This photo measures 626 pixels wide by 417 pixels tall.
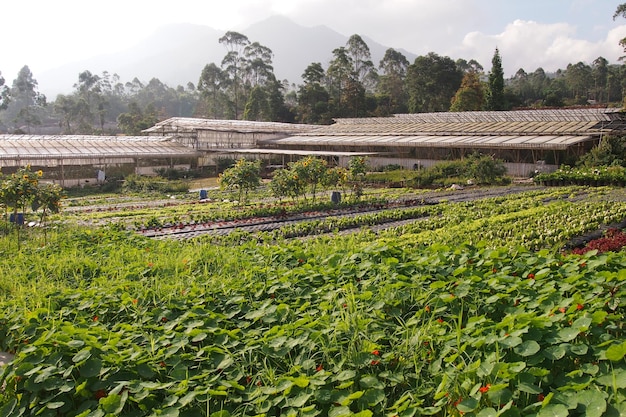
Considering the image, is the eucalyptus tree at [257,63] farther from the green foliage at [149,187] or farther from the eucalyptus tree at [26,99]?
the green foliage at [149,187]

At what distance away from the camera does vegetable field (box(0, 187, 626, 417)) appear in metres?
2.99

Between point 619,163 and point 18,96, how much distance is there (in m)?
104

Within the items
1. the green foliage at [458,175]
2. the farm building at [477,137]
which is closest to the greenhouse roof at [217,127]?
the farm building at [477,137]

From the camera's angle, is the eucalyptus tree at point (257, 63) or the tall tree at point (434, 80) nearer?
the tall tree at point (434, 80)

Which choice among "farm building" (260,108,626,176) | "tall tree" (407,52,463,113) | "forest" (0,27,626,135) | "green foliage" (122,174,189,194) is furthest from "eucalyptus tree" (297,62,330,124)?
"green foliage" (122,174,189,194)

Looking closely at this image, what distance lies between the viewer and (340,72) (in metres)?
52.6

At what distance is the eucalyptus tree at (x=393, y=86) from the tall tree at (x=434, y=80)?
16.1 ft

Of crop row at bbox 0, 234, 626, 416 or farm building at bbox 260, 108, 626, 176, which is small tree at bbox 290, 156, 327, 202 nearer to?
crop row at bbox 0, 234, 626, 416

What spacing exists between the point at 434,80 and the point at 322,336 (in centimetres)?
4448

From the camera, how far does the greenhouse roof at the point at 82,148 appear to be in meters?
27.5

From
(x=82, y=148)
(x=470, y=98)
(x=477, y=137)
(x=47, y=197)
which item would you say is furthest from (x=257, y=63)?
(x=47, y=197)

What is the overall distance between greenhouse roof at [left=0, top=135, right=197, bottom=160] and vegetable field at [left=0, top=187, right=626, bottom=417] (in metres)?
24.2

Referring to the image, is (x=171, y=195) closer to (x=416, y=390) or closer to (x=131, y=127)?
(x=416, y=390)

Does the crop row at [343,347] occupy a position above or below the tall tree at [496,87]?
below
